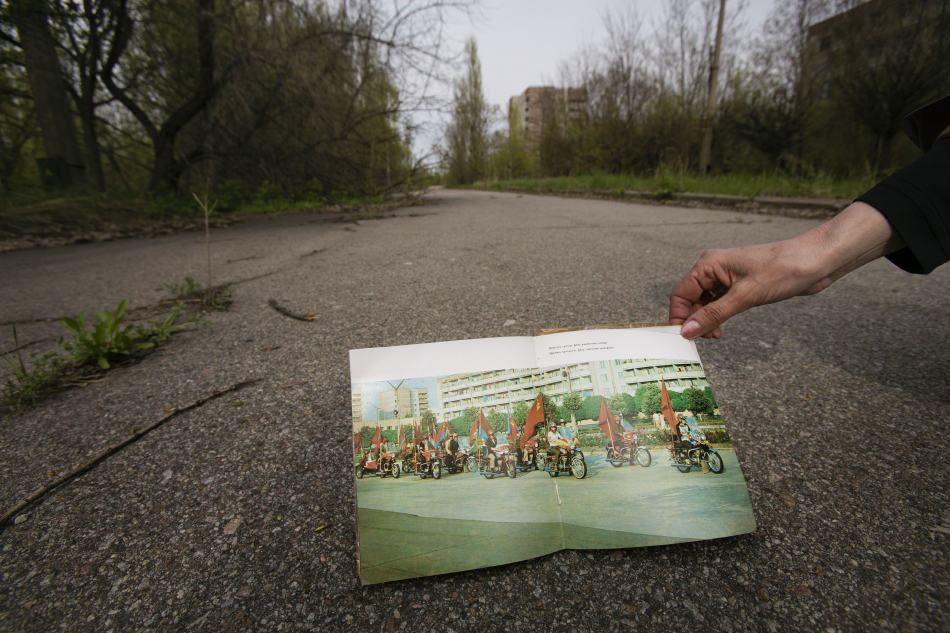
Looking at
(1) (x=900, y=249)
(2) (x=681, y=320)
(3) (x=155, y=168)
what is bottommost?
(2) (x=681, y=320)

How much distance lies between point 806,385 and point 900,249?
0.54m

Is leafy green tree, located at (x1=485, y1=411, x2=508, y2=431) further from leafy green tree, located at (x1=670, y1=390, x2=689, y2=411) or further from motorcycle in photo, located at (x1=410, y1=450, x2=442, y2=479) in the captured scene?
leafy green tree, located at (x1=670, y1=390, x2=689, y2=411)

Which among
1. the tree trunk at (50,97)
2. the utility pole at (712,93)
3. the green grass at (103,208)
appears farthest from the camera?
the utility pole at (712,93)

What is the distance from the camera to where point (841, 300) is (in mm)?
1778

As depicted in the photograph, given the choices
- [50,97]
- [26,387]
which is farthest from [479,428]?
[50,97]

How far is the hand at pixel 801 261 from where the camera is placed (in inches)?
28.2

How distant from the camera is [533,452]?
72 cm

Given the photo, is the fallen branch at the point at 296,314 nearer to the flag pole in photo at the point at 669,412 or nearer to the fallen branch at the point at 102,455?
the fallen branch at the point at 102,455

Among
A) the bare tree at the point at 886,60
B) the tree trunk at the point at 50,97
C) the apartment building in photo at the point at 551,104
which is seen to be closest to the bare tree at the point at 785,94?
the bare tree at the point at 886,60

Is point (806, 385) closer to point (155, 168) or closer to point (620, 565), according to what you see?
point (620, 565)

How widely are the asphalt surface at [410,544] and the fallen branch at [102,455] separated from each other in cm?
2

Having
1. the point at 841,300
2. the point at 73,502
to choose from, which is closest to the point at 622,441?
the point at 73,502

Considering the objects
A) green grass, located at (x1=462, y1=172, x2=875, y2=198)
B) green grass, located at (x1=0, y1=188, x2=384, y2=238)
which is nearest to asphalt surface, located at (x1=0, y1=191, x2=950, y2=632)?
green grass, located at (x1=0, y1=188, x2=384, y2=238)

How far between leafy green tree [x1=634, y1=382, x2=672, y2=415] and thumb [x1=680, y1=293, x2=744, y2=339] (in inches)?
5.1
